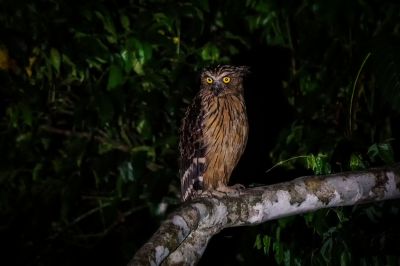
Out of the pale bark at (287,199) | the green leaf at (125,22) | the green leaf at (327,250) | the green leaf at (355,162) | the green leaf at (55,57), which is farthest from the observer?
the green leaf at (125,22)

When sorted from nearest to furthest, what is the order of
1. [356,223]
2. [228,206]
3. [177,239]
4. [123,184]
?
[177,239] < [228,206] < [356,223] < [123,184]

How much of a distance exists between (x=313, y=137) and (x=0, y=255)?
248cm

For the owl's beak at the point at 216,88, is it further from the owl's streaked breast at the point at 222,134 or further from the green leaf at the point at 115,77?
the green leaf at the point at 115,77

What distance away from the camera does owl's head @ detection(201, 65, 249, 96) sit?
3.10 m

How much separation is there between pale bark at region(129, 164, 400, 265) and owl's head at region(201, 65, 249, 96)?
3.13 feet

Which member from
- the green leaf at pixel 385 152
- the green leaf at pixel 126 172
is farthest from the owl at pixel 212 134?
the green leaf at pixel 385 152

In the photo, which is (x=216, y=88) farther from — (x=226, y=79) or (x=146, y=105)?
(x=146, y=105)

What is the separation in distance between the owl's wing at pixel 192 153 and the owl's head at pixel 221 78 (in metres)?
0.11

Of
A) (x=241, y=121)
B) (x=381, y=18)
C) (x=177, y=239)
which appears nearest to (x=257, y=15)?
(x=381, y=18)

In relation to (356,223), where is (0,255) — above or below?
below

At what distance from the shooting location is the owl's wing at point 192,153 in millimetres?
3064

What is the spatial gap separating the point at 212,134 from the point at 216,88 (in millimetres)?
257

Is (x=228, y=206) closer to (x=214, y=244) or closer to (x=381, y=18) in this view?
(x=214, y=244)

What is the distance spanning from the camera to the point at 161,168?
12.9 ft
